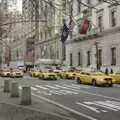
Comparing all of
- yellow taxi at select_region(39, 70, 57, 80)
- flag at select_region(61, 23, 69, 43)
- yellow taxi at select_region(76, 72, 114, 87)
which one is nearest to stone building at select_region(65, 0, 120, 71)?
flag at select_region(61, 23, 69, 43)

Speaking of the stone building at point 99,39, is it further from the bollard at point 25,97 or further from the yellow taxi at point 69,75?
the bollard at point 25,97

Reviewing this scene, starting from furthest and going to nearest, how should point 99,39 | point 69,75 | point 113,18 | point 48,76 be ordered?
point 99,39
point 113,18
point 69,75
point 48,76

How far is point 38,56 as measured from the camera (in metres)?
103

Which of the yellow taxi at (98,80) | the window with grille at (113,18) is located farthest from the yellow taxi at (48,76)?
the window with grille at (113,18)

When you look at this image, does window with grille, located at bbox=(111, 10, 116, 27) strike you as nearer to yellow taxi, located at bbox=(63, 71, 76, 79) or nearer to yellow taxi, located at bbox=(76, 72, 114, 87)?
yellow taxi, located at bbox=(63, 71, 76, 79)

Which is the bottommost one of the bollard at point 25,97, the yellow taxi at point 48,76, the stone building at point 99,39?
the bollard at point 25,97

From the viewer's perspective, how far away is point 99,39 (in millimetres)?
A: 64250

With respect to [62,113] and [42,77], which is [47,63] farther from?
[62,113]

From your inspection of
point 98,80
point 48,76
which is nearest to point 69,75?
point 48,76

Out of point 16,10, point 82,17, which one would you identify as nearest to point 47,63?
point 82,17

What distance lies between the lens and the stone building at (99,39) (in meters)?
58.9

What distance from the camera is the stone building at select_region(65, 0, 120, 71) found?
193 ft

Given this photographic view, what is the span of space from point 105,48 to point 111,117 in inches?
1825

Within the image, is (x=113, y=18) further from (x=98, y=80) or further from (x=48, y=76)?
(x=98, y=80)
